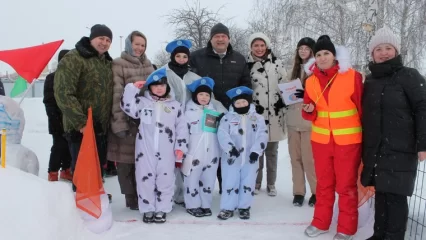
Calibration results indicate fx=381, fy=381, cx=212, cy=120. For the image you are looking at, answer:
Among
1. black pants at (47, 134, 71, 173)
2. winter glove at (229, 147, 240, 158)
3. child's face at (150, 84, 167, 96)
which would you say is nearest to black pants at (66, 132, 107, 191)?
child's face at (150, 84, 167, 96)

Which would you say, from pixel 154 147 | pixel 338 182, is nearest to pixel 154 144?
pixel 154 147

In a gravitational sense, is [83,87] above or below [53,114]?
above

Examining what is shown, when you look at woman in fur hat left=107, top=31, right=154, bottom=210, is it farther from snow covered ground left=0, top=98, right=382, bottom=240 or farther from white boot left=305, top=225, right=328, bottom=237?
white boot left=305, top=225, right=328, bottom=237

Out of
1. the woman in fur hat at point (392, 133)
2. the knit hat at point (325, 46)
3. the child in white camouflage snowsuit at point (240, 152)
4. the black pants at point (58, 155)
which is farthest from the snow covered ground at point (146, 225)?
the knit hat at point (325, 46)

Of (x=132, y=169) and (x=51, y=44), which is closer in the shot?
(x=132, y=169)

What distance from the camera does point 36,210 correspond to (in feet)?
10.8

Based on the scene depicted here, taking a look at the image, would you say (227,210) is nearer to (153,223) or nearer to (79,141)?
(153,223)

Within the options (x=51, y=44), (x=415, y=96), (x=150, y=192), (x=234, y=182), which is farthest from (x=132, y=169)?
(x=415, y=96)

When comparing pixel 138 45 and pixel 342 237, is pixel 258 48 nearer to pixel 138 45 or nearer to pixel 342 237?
pixel 138 45

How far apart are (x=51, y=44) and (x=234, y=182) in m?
3.06

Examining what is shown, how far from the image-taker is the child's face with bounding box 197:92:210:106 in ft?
15.1

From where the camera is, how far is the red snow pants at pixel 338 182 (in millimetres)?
3803

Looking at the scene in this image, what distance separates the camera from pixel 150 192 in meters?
4.32

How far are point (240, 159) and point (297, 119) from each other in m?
1.06
